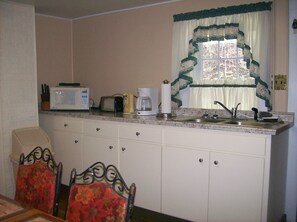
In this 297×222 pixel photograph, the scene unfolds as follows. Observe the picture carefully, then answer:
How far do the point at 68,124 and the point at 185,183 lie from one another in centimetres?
152

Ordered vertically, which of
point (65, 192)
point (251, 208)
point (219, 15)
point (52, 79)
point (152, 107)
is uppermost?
point (219, 15)

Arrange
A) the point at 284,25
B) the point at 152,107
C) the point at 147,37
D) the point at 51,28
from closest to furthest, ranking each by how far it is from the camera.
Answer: the point at 284,25, the point at 152,107, the point at 147,37, the point at 51,28

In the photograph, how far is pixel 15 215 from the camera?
130 centimetres

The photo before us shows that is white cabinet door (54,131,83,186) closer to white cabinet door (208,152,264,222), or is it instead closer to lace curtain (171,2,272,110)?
lace curtain (171,2,272,110)

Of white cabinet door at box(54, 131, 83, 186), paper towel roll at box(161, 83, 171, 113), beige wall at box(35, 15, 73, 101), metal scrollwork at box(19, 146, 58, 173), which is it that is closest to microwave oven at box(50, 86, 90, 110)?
white cabinet door at box(54, 131, 83, 186)

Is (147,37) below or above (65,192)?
above

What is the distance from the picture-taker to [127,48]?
11.7 ft

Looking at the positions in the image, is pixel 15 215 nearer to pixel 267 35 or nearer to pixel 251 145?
pixel 251 145

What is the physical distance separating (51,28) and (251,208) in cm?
316

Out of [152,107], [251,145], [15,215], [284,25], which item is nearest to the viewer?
[15,215]


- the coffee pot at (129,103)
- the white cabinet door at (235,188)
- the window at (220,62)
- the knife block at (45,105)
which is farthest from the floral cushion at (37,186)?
the knife block at (45,105)

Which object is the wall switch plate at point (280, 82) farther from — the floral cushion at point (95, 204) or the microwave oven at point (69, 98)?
the microwave oven at point (69, 98)

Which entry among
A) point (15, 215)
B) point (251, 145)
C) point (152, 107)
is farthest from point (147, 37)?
point (15, 215)

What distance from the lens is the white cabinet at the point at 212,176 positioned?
2170mm
